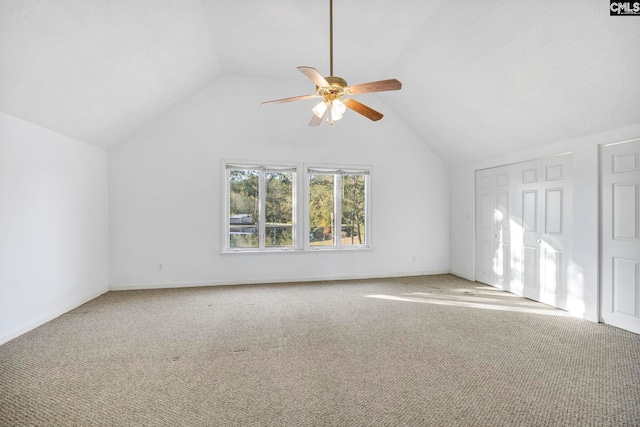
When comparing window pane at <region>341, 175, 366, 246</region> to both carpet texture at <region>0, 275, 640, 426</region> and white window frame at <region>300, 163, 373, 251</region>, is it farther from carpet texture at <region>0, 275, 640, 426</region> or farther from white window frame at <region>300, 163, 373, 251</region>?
carpet texture at <region>0, 275, 640, 426</region>

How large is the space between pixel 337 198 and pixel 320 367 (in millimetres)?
3655

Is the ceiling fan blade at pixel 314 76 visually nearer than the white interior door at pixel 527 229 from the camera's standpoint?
Yes

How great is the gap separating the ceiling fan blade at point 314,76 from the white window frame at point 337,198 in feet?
10.5

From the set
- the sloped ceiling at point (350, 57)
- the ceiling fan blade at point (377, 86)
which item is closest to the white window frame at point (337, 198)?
the sloped ceiling at point (350, 57)

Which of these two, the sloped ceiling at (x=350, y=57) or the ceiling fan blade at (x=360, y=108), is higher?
the sloped ceiling at (x=350, y=57)

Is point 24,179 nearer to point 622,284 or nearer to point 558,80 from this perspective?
point 558,80

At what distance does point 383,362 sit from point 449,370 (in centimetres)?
53

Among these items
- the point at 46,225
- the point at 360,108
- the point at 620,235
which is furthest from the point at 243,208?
the point at 620,235

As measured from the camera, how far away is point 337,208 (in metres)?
5.83

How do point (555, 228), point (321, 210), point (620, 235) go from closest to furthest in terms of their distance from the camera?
point (620, 235), point (555, 228), point (321, 210)

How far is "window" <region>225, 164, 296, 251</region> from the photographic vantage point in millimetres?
5441

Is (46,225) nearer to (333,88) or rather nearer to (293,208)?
(293,208)

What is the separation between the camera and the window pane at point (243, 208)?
5.44 metres

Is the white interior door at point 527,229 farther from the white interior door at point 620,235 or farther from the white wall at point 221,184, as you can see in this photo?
the white wall at point 221,184
